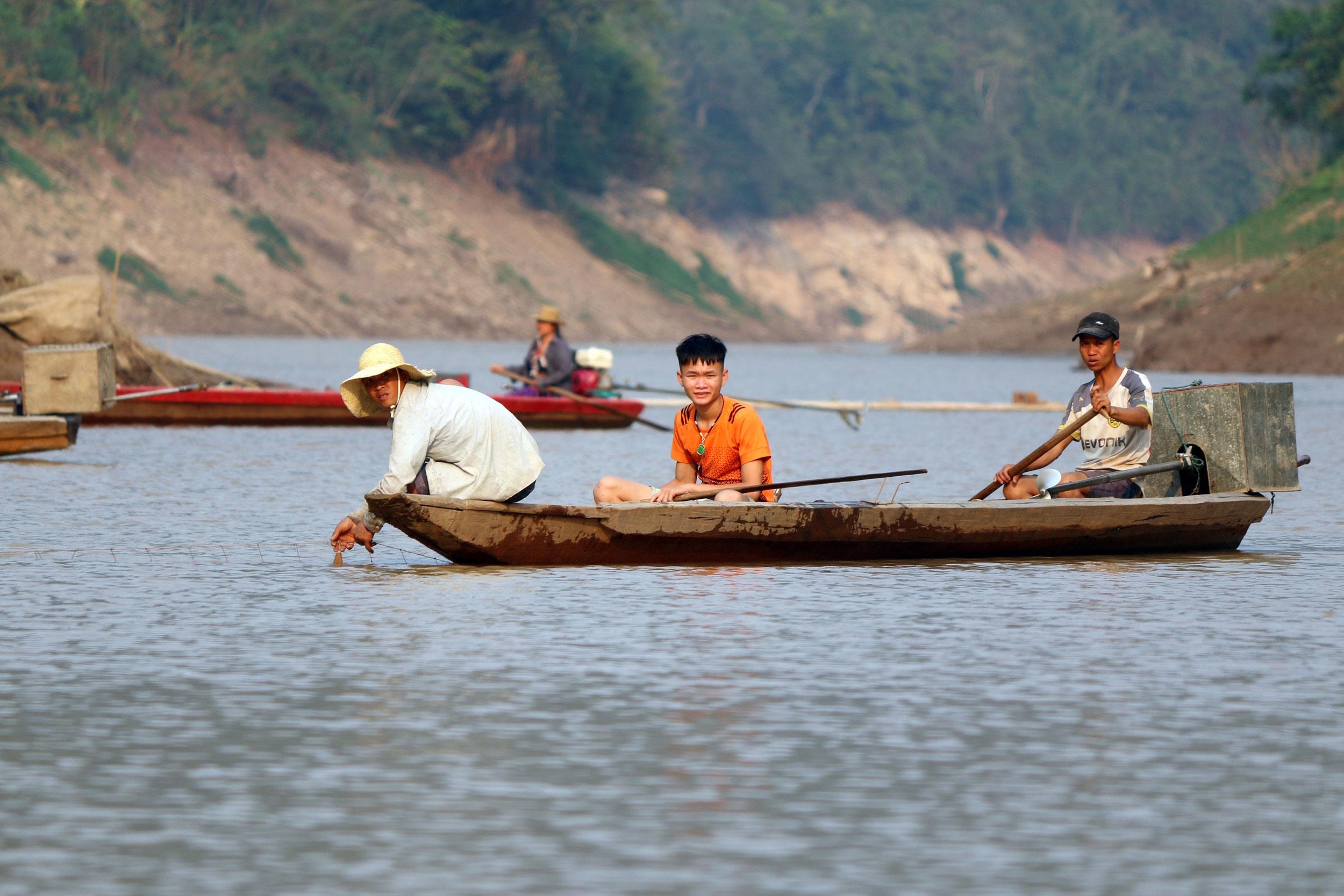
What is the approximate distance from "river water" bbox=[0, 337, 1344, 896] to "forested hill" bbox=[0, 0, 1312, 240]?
215 ft

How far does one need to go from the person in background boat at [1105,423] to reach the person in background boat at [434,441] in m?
2.91

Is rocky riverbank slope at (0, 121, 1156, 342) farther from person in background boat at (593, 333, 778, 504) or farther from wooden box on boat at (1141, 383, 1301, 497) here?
wooden box on boat at (1141, 383, 1301, 497)

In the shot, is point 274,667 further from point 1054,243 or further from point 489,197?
point 1054,243

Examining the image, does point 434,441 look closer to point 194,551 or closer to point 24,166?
point 194,551

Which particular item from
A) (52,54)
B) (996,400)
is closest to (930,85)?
(52,54)

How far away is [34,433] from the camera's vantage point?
61.8ft

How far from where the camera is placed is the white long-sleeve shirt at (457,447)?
1111 centimetres

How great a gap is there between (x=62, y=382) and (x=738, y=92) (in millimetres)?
97404

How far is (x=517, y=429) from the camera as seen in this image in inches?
456

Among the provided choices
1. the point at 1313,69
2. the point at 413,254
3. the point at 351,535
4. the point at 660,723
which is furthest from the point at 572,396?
the point at 413,254

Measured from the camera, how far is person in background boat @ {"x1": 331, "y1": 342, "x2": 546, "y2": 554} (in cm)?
1102

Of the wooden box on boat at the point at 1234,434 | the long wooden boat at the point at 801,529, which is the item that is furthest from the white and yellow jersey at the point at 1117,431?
the long wooden boat at the point at 801,529

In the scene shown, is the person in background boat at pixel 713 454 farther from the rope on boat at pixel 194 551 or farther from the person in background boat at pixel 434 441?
the rope on boat at pixel 194 551

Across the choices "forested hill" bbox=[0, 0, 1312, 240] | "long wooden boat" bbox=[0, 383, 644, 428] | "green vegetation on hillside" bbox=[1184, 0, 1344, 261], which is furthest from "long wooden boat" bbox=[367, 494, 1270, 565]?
"forested hill" bbox=[0, 0, 1312, 240]
